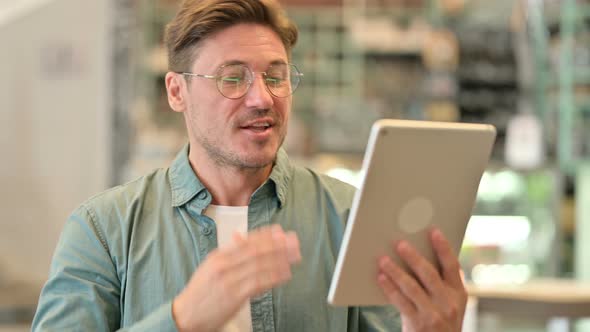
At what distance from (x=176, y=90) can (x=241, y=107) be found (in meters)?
0.22

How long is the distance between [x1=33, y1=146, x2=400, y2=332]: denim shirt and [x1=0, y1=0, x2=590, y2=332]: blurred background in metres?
1.84

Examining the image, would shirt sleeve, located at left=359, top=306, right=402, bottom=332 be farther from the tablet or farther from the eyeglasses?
the eyeglasses

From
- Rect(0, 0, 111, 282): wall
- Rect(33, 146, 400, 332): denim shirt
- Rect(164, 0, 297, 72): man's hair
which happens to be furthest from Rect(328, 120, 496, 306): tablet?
Rect(0, 0, 111, 282): wall

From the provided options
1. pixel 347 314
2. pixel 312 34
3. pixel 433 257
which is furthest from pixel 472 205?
pixel 312 34

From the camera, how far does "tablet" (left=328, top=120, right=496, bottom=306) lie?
3.87 ft

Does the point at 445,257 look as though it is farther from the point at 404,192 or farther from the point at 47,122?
the point at 47,122

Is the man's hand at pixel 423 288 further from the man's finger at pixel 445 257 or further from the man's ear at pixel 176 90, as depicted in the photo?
the man's ear at pixel 176 90

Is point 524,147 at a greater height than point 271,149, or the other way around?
point 271,149

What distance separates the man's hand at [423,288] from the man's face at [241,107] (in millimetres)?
352

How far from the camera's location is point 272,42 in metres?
1.50

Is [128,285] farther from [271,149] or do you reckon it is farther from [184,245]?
[271,149]

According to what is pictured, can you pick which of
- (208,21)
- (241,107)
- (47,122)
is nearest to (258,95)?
(241,107)

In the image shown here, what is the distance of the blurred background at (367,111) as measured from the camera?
11.4 ft

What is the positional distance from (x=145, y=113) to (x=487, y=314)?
4445mm
